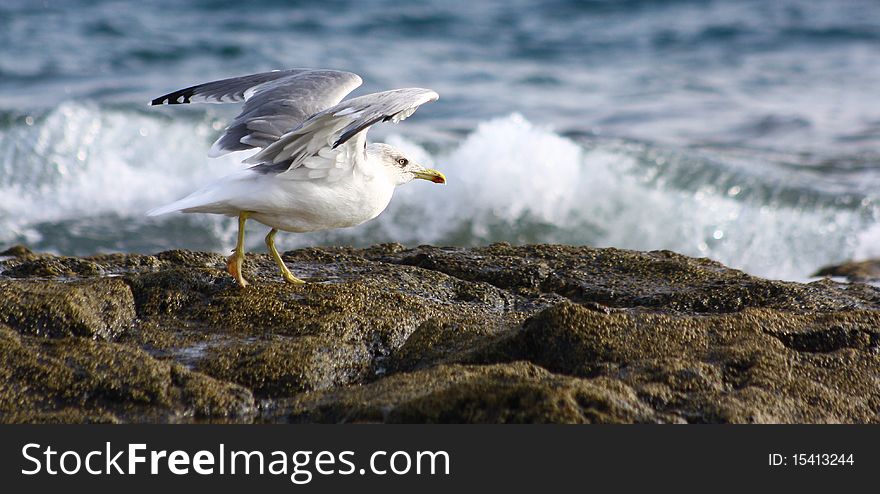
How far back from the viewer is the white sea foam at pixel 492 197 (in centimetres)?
1044

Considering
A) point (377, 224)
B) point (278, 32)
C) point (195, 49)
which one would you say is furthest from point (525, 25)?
point (377, 224)

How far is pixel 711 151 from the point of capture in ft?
41.1

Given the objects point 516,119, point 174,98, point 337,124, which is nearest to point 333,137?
point 337,124

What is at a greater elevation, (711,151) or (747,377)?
(747,377)

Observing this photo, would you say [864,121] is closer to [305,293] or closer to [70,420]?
[305,293]

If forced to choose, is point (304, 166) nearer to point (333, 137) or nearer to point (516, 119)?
point (333, 137)

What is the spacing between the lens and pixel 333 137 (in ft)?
16.1

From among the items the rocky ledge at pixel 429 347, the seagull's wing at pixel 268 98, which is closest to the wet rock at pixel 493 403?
the rocky ledge at pixel 429 347

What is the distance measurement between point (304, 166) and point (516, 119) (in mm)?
7899

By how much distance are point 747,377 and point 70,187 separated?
30.4 ft

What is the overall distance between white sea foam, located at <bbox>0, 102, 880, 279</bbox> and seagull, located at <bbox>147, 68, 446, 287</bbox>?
4197 mm

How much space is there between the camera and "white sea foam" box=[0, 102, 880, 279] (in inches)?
411

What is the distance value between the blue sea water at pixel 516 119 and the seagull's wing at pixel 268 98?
3522mm

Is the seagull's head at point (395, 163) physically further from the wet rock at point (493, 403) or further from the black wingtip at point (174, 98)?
the wet rock at point (493, 403)
